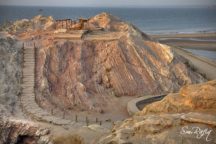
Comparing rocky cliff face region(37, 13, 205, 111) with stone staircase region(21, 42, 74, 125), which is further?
rocky cliff face region(37, 13, 205, 111)

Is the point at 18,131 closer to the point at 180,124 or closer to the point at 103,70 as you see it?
the point at 103,70

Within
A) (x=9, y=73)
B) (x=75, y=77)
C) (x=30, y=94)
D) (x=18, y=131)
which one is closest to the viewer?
(x=18, y=131)

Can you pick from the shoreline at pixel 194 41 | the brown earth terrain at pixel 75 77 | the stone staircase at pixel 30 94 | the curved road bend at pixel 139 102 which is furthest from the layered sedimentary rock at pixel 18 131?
the shoreline at pixel 194 41

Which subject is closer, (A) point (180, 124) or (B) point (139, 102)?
(A) point (180, 124)

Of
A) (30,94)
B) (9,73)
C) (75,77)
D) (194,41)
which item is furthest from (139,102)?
(194,41)

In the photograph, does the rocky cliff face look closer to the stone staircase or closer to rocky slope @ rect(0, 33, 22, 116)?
the stone staircase

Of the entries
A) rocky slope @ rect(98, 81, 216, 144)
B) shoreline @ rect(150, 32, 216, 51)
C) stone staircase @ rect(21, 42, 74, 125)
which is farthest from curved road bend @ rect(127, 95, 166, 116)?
shoreline @ rect(150, 32, 216, 51)

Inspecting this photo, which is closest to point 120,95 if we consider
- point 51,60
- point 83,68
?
point 83,68
